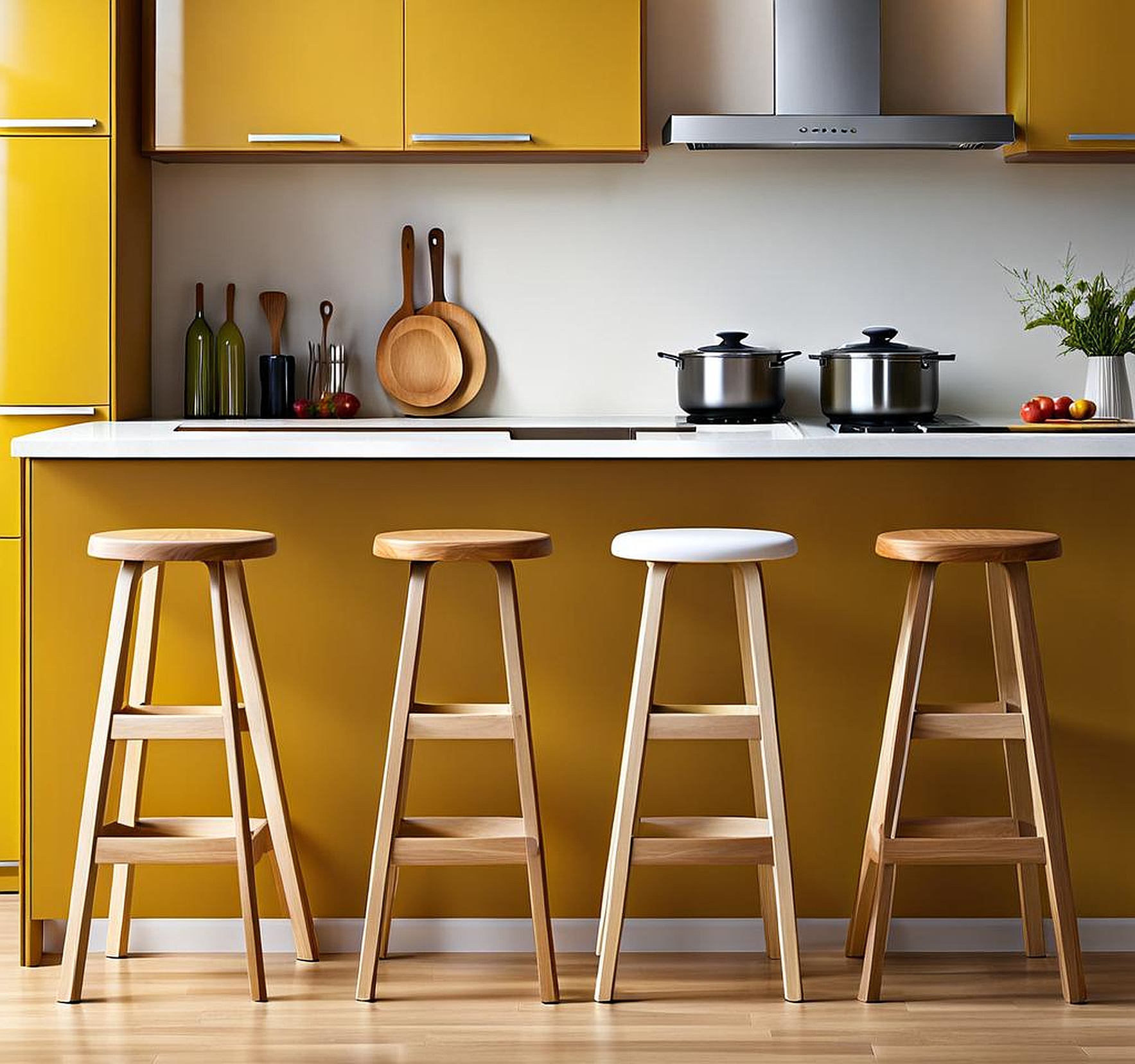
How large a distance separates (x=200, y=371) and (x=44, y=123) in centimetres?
79

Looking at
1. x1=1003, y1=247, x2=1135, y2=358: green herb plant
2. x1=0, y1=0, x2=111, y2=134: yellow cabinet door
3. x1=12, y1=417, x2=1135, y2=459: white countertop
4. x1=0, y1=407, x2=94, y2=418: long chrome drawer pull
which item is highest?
x1=0, y1=0, x2=111, y2=134: yellow cabinet door

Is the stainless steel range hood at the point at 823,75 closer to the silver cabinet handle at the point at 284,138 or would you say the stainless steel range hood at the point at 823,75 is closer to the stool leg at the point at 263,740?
the silver cabinet handle at the point at 284,138

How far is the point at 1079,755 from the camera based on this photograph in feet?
9.25

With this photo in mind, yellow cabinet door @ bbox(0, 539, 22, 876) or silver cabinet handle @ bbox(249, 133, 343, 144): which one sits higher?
silver cabinet handle @ bbox(249, 133, 343, 144)

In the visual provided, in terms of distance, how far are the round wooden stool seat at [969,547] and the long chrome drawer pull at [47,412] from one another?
206 cm

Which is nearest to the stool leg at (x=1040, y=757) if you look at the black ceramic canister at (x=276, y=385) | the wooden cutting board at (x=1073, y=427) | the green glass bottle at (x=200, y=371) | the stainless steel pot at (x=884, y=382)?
the wooden cutting board at (x=1073, y=427)

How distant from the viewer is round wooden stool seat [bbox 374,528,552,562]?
247 centimetres

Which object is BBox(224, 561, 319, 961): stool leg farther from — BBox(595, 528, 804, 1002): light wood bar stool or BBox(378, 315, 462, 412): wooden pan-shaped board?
BBox(378, 315, 462, 412): wooden pan-shaped board

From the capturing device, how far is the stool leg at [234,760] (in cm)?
252

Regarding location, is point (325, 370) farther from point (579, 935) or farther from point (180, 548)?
point (579, 935)

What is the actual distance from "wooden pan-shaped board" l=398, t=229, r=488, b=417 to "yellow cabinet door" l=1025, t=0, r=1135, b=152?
62.8 inches

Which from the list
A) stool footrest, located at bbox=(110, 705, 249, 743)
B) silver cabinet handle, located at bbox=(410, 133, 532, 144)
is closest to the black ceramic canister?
silver cabinet handle, located at bbox=(410, 133, 532, 144)

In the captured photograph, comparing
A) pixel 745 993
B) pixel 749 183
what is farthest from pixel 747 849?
pixel 749 183

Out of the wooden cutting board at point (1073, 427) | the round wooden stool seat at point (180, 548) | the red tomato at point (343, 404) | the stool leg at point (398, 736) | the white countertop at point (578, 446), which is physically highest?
the red tomato at point (343, 404)
